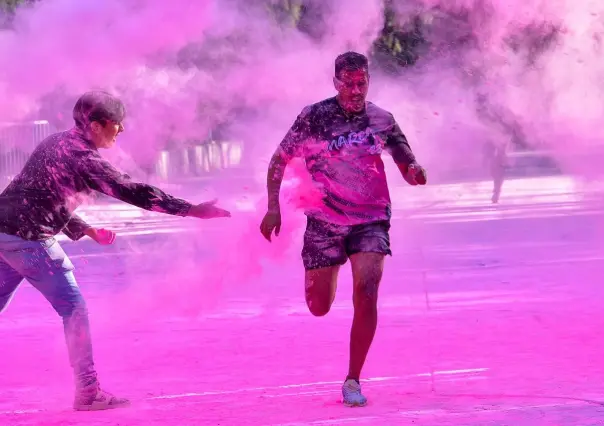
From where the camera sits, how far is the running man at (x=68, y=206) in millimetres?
6527

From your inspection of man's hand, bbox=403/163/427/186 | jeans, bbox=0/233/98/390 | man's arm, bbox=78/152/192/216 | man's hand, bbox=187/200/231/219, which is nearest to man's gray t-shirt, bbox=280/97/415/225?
man's hand, bbox=403/163/427/186

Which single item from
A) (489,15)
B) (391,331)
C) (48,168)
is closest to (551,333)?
(391,331)

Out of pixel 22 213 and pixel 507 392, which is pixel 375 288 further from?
pixel 22 213

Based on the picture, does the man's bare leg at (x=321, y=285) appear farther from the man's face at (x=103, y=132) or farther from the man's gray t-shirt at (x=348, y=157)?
the man's face at (x=103, y=132)

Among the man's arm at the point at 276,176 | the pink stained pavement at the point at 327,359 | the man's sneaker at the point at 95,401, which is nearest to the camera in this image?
the pink stained pavement at the point at 327,359

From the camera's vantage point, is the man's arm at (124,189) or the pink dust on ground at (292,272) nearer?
the man's arm at (124,189)

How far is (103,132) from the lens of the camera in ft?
22.0

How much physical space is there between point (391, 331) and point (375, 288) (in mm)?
2602

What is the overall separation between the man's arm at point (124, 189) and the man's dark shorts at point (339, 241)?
0.68 metres

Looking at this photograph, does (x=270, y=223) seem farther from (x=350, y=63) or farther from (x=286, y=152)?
(x=350, y=63)

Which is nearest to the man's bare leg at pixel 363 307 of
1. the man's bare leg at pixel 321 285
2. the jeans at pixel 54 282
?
the man's bare leg at pixel 321 285

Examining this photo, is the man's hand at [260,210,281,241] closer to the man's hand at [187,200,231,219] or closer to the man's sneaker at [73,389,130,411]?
the man's hand at [187,200,231,219]

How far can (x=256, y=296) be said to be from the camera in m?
11.5

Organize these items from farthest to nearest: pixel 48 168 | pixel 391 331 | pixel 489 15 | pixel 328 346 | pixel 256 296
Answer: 1. pixel 489 15
2. pixel 256 296
3. pixel 391 331
4. pixel 328 346
5. pixel 48 168
